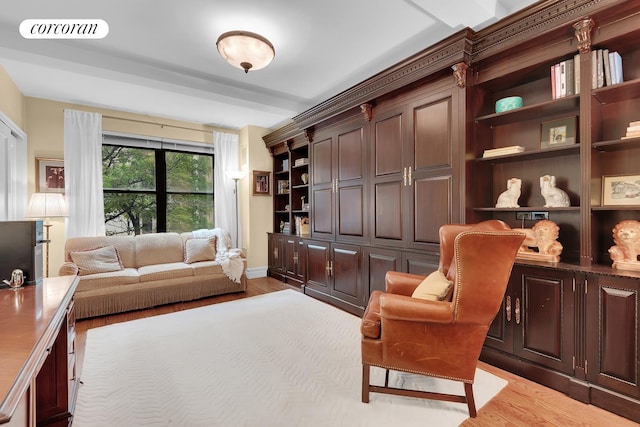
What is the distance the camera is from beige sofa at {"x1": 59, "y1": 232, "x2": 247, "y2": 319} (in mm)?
3318

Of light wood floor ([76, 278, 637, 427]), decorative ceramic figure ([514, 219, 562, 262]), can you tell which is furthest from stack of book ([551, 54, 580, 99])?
light wood floor ([76, 278, 637, 427])

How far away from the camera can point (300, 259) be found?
4.40 metres

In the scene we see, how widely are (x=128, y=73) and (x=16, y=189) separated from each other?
2001mm

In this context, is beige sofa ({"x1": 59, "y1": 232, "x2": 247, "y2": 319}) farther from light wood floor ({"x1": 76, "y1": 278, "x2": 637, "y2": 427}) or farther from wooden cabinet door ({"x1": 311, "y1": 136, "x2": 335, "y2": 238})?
light wood floor ({"x1": 76, "y1": 278, "x2": 637, "y2": 427})

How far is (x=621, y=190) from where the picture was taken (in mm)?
1915

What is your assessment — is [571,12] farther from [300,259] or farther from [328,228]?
[300,259]

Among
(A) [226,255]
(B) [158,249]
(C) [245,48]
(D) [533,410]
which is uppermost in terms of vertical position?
(C) [245,48]

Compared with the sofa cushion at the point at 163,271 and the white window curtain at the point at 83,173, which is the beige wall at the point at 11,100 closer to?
the white window curtain at the point at 83,173

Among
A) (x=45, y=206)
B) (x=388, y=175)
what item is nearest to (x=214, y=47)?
(x=388, y=175)

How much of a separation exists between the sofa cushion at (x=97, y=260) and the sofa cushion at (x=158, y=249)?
1.02ft

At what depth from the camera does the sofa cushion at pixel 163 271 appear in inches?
142

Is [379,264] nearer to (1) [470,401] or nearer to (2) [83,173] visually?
(1) [470,401]

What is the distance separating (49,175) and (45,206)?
81 cm

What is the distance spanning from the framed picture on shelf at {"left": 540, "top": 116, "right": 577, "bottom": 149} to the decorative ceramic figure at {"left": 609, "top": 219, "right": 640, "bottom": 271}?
2.12 ft
